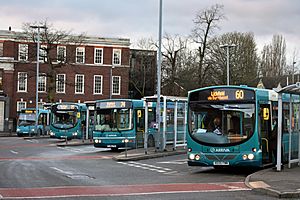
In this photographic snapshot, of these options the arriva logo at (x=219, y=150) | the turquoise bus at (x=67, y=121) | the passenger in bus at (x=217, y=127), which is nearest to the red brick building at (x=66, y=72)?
the turquoise bus at (x=67, y=121)

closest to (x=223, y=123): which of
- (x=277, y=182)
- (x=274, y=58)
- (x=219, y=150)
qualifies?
(x=219, y=150)

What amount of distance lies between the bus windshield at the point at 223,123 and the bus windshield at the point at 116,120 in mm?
10805

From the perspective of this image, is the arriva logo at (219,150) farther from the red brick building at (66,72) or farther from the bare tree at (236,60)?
the red brick building at (66,72)

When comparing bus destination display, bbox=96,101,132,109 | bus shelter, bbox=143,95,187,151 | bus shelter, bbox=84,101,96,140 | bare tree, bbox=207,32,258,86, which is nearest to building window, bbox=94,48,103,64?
bare tree, bbox=207,32,258,86

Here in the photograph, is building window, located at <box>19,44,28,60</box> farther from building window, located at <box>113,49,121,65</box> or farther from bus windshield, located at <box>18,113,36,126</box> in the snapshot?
bus windshield, located at <box>18,113,36,126</box>

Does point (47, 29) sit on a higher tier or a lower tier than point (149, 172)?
higher

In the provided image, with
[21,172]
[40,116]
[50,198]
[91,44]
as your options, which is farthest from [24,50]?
[50,198]

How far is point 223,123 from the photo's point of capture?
17.0 metres

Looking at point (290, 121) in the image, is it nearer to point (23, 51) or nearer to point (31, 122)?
point (31, 122)

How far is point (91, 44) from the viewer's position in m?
73.4

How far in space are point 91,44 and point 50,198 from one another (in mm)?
62672

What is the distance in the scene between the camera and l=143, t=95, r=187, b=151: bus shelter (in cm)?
2736

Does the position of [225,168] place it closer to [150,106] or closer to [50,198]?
[50,198]

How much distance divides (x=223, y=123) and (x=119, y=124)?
39.3 feet
